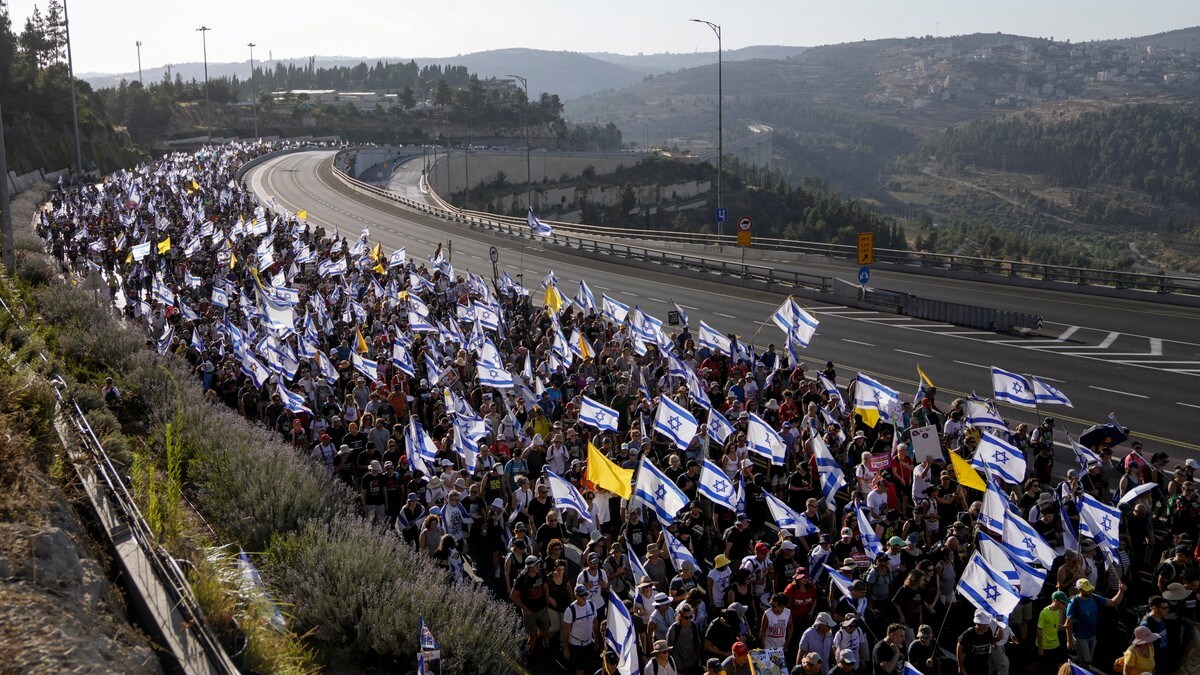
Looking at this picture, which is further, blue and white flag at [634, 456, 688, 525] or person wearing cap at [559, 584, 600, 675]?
blue and white flag at [634, 456, 688, 525]

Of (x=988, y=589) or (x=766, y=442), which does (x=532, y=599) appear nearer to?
(x=988, y=589)

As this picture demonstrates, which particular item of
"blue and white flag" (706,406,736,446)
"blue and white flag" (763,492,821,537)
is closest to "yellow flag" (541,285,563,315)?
"blue and white flag" (706,406,736,446)

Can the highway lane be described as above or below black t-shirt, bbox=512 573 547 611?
below

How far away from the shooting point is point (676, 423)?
551 inches

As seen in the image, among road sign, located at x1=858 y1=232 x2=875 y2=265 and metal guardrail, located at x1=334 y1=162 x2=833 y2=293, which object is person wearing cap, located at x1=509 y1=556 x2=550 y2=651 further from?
metal guardrail, located at x1=334 y1=162 x2=833 y2=293

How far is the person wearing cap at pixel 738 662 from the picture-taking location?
8.39m

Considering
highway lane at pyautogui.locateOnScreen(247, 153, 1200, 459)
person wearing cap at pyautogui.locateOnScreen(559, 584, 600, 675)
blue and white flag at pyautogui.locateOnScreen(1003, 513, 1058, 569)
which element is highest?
blue and white flag at pyautogui.locateOnScreen(1003, 513, 1058, 569)

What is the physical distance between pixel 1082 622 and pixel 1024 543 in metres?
0.87

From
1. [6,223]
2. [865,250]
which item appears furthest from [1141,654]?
[865,250]

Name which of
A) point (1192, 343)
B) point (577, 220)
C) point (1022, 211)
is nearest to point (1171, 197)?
point (1022, 211)

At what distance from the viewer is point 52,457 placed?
10.1 metres

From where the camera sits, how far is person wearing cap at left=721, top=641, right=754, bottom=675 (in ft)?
27.5

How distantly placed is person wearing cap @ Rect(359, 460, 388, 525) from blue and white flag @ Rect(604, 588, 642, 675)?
16.4 feet

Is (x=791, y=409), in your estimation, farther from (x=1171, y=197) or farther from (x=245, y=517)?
(x=1171, y=197)
